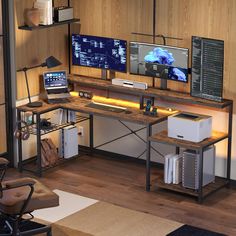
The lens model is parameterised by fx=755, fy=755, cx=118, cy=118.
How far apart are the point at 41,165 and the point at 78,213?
44.3 inches

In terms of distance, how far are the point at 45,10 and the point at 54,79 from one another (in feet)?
2.31

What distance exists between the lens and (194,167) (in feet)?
22.5

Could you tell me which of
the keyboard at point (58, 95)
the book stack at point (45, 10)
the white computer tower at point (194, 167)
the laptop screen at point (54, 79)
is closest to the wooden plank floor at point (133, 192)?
the white computer tower at point (194, 167)

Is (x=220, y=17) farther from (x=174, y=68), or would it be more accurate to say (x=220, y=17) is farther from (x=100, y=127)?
(x=100, y=127)

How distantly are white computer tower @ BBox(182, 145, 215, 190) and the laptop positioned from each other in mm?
1547

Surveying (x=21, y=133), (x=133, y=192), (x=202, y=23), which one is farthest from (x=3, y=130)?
(x=202, y=23)

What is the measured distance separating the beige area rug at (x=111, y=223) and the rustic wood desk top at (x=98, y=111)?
88 centimetres

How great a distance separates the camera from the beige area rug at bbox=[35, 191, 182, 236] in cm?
615

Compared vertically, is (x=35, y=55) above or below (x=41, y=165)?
above

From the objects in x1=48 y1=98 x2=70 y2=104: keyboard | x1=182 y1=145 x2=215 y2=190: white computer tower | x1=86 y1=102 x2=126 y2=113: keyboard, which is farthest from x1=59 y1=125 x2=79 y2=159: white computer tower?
x1=182 y1=145 x2=215 y2=190: white computer tower

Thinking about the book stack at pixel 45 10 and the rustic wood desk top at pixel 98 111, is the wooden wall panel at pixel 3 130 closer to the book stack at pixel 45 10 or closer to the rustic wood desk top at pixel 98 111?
the rustic wood desk top at pixel 98 111

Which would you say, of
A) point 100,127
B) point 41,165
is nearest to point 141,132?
point 100,127

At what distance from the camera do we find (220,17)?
6898 millimetres

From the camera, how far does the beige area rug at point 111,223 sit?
20.2 feet
